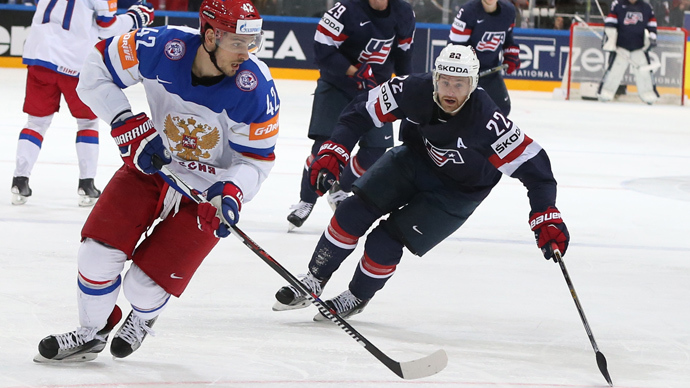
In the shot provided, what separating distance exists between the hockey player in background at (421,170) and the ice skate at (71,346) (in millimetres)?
779

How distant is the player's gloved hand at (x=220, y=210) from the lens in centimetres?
258

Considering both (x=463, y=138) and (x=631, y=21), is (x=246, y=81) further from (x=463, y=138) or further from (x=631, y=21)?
(x=631, y=21)

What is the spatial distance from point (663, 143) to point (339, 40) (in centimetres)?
453

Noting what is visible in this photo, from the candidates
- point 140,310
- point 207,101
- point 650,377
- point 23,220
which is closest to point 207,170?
point 207,101

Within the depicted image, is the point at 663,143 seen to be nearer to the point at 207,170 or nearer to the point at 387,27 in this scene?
the point at 387,27

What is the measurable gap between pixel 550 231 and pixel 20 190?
122 inches

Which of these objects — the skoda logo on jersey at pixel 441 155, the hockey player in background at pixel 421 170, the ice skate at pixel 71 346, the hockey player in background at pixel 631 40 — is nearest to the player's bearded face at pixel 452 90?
the hockey player in background at pixel 421 170

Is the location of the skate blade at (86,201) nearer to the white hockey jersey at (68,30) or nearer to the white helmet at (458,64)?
the white hockey jersey at (68,30)

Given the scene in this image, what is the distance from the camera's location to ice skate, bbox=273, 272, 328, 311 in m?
3.30

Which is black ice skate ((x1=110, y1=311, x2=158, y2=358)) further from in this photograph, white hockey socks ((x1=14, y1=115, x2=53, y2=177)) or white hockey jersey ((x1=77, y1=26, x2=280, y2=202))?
white hockey socks ((x1=14, y1=115, x2=53, y2=177))

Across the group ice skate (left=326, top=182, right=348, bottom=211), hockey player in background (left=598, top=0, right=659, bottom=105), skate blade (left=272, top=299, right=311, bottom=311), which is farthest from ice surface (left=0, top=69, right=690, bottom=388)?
hockey player in background (left=598, top=0, right=659, bottom=105)

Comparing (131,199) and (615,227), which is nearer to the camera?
(131,199)

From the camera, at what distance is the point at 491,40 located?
677 centimetres

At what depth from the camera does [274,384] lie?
2617 mm
